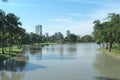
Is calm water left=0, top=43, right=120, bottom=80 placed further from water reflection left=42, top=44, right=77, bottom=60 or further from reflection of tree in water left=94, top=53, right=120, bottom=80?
water reflection left=42, top=44, right=77, bottom=60

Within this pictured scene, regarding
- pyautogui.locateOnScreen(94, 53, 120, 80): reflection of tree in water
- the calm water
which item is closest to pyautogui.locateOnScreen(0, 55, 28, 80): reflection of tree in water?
the calm water

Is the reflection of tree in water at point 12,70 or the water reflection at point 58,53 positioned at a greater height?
the water reflection at point 58,53

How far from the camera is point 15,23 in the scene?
7912cm

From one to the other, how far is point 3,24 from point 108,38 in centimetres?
3619

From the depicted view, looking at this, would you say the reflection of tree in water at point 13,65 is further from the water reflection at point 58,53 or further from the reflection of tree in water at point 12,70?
the water reflection at point 58,53

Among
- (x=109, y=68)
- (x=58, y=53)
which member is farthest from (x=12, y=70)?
(x=58, y=53)

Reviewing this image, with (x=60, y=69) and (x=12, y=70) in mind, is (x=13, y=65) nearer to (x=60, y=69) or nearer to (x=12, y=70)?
(x=12, y=70)

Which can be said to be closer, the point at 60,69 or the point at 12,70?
the point at 12,70

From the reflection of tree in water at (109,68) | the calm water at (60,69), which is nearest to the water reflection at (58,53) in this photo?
the calm water at (60,69)

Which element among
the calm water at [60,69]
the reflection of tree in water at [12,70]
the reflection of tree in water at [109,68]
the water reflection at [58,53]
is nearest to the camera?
the calm water at [60,69]

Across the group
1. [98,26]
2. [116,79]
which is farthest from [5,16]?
[98,26]

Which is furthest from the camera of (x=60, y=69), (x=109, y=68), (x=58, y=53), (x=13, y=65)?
(x=58, y=53)

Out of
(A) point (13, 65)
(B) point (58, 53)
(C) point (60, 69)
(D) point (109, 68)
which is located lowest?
(D) point (109, 68)

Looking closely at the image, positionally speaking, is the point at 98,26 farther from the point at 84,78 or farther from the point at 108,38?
the point at 84,78
